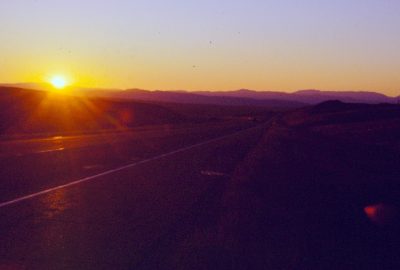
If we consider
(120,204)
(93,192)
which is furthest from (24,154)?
(120,204)

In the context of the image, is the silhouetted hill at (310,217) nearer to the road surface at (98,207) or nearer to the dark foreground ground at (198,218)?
the dark foreground ground at (198,218)

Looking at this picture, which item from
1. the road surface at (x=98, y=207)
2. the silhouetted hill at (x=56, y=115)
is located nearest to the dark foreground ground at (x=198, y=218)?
the road surface at (x=98, y=207)

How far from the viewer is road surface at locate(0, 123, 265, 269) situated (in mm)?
9352

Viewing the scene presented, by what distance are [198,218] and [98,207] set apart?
195cm

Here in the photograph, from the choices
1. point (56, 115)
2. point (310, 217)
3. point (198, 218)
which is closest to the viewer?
point (198, 218)

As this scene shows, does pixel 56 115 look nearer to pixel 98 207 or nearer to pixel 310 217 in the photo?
pixel 98 207

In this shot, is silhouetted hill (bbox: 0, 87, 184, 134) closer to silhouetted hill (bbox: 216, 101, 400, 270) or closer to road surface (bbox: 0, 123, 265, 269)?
road surface (bbox: 0, 123, 265, 269)

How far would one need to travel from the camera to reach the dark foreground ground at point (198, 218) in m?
9.42

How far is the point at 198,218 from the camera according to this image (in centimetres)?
1267

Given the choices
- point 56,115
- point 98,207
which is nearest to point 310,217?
point 98,207

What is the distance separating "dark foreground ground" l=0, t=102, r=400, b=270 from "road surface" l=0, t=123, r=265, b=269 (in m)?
0.02

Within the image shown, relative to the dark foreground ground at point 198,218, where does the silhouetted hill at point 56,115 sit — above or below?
below

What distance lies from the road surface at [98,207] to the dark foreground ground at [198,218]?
17mm

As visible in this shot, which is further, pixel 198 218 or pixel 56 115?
pixel 56 115
